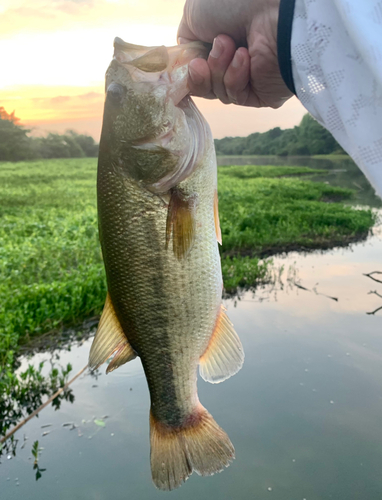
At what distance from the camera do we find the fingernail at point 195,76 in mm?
1760

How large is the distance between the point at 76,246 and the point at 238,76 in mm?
8247

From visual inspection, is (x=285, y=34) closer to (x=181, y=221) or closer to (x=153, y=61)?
(x=153, y=61)

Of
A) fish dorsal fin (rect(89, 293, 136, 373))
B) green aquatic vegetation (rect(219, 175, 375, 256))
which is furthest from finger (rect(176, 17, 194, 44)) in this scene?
green aquatic vegetation (rect(219, 175, 375, 256))

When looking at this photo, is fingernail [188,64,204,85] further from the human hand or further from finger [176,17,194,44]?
finger [176,17,194,44]

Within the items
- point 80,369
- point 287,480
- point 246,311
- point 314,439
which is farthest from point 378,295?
point 80,369

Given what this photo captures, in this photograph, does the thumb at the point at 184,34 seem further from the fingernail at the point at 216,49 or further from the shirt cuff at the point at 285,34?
the shirt cuff at the point at 285,34

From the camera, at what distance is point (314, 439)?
4590 millimetres

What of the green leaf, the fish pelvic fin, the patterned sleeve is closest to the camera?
the patterned sleeve

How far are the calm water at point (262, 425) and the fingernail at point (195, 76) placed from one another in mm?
3796

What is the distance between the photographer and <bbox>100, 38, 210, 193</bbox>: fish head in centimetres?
170

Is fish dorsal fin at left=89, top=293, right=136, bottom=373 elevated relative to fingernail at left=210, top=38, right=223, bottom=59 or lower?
lower

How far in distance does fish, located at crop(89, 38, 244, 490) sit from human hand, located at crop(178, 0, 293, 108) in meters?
0.10

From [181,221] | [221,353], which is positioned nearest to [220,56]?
[181,221]

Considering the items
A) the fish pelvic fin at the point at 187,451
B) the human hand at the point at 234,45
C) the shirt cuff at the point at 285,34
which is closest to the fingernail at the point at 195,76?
the human hand at the point at 234,45
